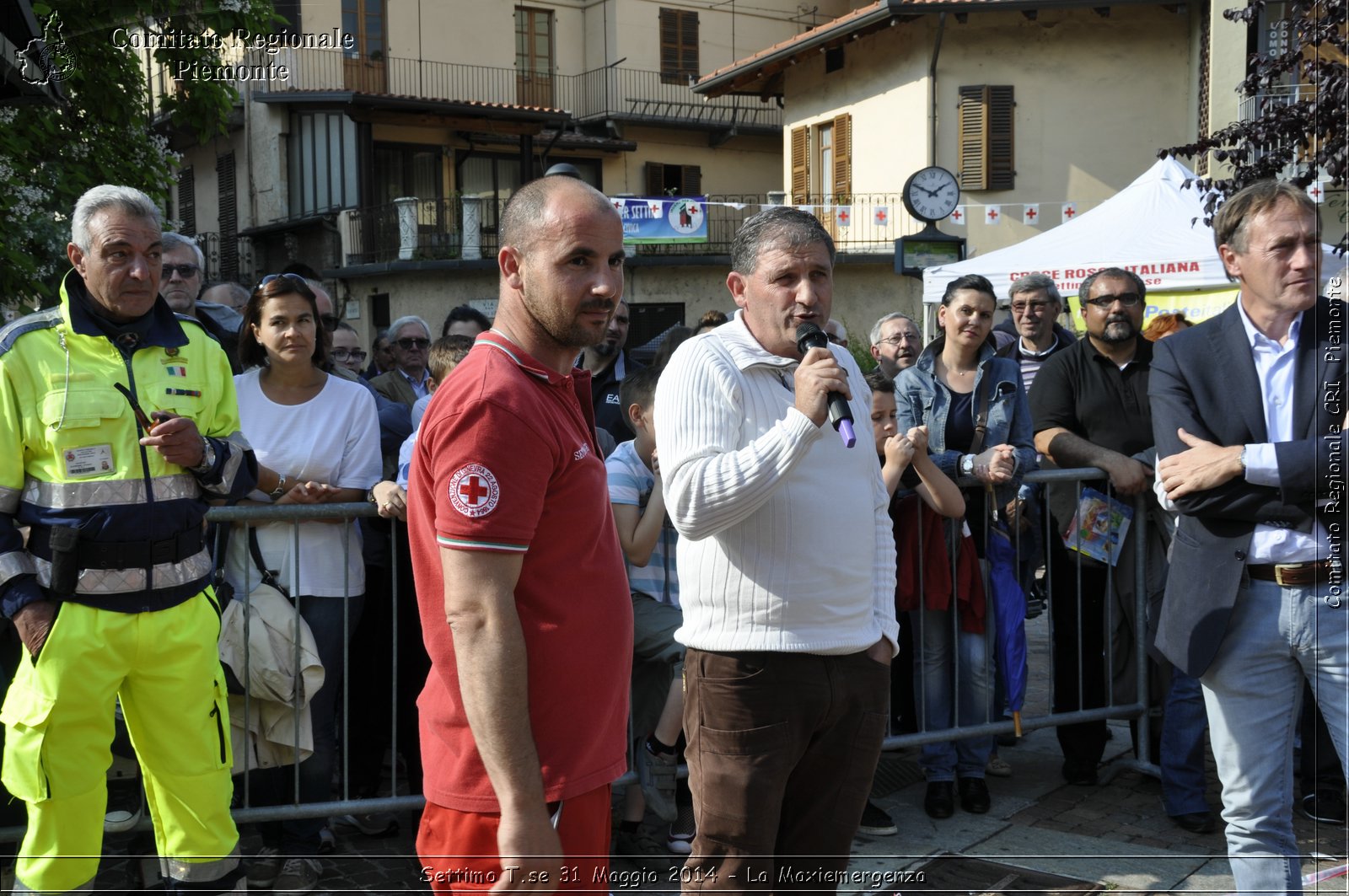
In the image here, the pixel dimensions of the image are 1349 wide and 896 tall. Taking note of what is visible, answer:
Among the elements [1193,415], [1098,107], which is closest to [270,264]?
[1098,107]

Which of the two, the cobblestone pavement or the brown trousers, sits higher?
the brown trousers

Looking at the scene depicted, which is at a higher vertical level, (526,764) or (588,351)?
(588,351)

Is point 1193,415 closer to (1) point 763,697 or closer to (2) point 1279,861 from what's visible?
(2) point 1279,861

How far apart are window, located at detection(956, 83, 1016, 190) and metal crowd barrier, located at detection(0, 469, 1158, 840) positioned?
19.5 metres

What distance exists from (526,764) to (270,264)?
1210 inches

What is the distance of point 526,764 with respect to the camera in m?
2.20

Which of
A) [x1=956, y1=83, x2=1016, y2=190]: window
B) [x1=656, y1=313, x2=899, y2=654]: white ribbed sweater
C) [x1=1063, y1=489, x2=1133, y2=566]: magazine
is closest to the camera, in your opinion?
[x1=656, y1=313, x2=899, y2=654]: white ribbed sweater

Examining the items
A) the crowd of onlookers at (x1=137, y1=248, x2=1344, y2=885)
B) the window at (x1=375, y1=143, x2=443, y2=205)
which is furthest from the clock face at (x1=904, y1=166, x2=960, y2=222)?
the window at (x1=375, y1=143, x2=443, y2=205)

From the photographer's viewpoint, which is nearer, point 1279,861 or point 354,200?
point 1279,861

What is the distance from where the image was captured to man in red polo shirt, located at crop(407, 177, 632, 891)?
218 cm

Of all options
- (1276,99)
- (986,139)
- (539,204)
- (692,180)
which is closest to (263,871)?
(539,204)

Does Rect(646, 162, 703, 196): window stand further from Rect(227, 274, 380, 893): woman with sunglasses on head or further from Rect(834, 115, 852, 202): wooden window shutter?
Rect(227, 274, 380, 893): woman with sunglasses on head

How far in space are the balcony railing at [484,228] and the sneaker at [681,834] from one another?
69.0 feet

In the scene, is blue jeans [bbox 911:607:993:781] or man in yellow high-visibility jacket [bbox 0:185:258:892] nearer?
man in yellow high-visibility jacket [bbox 0:185:258:892]
